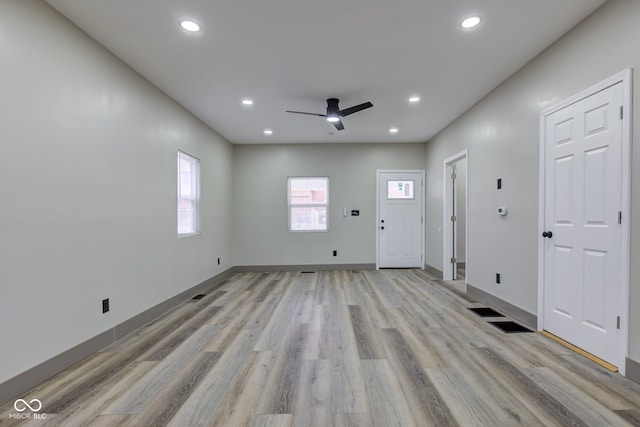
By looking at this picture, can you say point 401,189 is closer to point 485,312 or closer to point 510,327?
point 485,312

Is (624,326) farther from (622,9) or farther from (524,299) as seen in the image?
(622,9)

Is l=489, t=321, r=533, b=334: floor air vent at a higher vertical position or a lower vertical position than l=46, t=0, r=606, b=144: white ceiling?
lower

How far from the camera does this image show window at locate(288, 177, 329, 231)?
6.30 metres

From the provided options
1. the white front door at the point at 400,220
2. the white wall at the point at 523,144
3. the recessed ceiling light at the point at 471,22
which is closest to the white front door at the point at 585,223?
the white wall at the point at 523,144

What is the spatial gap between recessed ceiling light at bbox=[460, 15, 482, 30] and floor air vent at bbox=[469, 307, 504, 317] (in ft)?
9.58

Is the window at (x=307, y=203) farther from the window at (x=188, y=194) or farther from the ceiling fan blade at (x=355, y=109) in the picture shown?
the ceiling fan blade at (x=355, y=109)

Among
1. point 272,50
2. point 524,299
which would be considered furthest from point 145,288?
point 524,299

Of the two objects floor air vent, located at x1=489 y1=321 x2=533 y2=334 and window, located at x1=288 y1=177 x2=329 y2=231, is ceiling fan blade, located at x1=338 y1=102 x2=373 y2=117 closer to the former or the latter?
window, located at x1=288 y1=177 x2=329 y2=231

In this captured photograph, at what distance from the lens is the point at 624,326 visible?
6.70ft

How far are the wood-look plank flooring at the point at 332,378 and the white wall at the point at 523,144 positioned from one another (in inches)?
23.1

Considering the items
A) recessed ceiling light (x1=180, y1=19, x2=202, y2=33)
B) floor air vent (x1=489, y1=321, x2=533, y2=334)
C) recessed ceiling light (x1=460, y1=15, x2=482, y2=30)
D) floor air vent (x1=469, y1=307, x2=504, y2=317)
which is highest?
recessed ceiling light (x1=460, y1=15, x2=482, y2=30)

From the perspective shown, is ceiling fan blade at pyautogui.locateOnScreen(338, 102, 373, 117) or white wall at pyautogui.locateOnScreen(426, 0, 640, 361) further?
ceiling fan blade at pyautogui.locateOnScreen(338, 102, 373, 117)

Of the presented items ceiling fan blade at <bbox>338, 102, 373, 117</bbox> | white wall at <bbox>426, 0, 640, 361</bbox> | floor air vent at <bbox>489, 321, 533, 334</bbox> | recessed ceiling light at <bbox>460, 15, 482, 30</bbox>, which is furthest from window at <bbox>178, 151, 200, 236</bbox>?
white wall at <bbox>426, 0, 640, 361</bbox>

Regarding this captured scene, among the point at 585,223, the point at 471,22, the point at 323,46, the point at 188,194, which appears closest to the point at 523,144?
the point at 585,223
